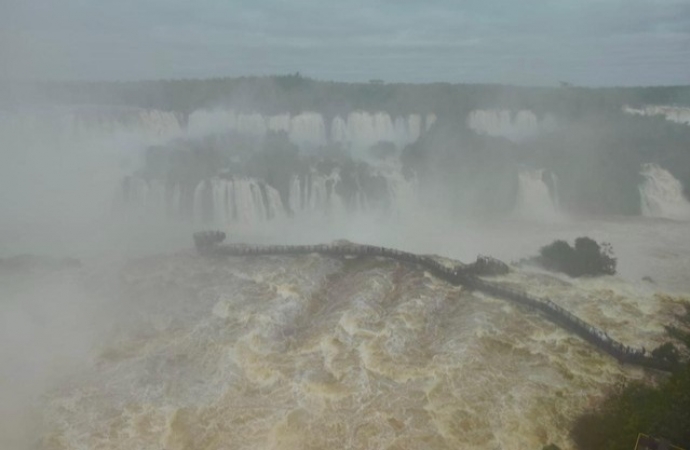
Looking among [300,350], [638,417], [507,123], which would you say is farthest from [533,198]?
[638,417]

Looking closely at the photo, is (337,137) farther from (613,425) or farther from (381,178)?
(613,425)

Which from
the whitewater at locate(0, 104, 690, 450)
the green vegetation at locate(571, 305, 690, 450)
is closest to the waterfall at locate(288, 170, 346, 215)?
the whitewater at locate(0, 104, 690, 450)

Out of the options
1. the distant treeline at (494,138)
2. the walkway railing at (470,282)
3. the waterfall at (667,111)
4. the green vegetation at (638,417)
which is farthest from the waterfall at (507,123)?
the green vegetation at (638,417)

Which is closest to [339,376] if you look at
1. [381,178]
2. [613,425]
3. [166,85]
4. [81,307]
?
[613,425]

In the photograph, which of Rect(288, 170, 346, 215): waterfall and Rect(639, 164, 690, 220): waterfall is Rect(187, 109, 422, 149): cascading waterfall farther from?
Rect(639, 164, 690, 220): waterfall

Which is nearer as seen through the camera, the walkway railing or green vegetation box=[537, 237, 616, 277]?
the walkway railing

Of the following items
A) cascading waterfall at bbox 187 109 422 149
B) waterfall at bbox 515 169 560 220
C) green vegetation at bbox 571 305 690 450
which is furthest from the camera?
cascading waterfall at bbox 187 109 422 149

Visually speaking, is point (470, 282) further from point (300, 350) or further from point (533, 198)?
point (533, 198)
